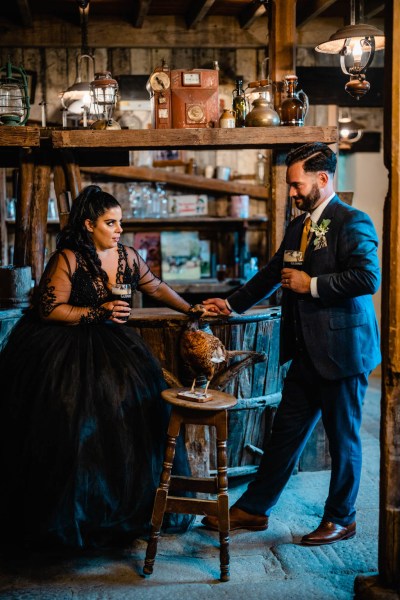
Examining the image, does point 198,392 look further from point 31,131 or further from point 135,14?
point 135,14

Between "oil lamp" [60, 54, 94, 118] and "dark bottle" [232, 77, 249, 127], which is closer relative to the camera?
"dark bottle" [232, 77, 249, 127]

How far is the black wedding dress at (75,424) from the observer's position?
356 cm

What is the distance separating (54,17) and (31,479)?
585 cm

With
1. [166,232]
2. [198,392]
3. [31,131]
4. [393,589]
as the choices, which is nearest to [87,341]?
[198,392]

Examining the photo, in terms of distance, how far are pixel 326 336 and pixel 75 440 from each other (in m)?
1.40

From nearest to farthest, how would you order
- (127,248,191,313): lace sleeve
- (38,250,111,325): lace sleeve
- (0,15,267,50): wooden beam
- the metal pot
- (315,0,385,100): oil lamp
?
1. (38,250,111,325): lace sleeve
2. (127,248,191,313): lace sleeve
3. the metal pot
4. (315,0,385,100): oil lamp
5. (0,15,267,50): wooden beam

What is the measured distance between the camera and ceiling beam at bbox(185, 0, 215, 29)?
23.2 ft

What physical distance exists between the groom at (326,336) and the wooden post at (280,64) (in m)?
0.92

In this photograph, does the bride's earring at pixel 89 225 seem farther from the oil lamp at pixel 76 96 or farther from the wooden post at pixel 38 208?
the oil lamp at pixel 76 96

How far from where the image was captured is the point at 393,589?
3146mm

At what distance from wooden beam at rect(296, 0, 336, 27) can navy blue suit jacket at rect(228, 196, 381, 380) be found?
140 inches

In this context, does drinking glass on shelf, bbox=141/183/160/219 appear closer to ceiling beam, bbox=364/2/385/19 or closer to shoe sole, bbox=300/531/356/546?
ceiling beam, bbox=364/2/385/19

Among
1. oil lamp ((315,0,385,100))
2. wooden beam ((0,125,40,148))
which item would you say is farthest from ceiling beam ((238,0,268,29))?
wooden beam ((0,125,40,148))

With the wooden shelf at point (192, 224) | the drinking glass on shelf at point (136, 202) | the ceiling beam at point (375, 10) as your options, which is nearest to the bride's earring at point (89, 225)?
the wooden shelf at point (192, 224)
